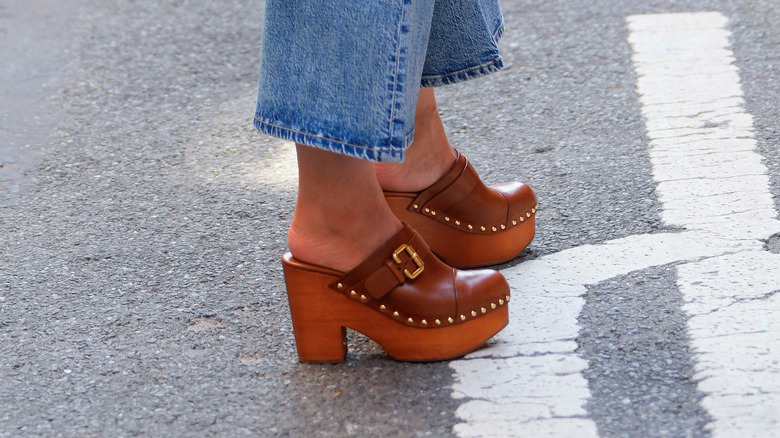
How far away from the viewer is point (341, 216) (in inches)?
46.4

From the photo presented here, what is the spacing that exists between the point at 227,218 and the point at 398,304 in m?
Answer: 0.66

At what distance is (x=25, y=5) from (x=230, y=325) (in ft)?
7.90

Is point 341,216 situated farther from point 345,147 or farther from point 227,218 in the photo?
point 227,218

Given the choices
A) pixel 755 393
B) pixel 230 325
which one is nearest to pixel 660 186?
pixel 755 393

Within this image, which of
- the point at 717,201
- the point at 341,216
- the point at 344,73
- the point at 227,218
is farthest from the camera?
the point at 227,218

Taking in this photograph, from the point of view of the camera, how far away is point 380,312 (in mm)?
1193

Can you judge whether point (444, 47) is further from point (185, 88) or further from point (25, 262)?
point (185, 88)

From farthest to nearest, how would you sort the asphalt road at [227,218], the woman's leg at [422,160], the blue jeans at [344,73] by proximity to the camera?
the woman's leg at [422,160], the asphalt road at [227,218], the blue jeans at [344,73]

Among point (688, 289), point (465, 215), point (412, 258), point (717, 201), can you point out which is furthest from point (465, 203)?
point (717, 201)

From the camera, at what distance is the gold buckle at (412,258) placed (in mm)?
1173

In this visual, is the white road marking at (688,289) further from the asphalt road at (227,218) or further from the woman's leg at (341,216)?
the woman's leg at (341,216)

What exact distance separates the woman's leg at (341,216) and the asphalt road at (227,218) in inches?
6.7

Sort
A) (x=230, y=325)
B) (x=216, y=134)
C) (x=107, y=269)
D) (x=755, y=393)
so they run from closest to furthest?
(x=755, y=393) < (x=230, y=325) < (x=107, y=269) < (x=216, y=134)

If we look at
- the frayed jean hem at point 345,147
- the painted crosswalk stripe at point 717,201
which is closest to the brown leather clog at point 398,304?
the frayed jean hem at point 345,147
